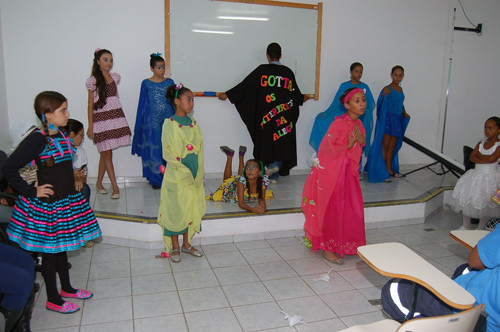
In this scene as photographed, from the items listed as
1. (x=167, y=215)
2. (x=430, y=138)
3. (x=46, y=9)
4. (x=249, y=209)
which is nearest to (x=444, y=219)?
(x=430, y=138)

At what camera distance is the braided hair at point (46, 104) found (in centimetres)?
226

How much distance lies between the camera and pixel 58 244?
233 cm

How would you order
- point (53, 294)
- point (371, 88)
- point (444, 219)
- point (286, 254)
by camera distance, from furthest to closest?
1. point (371, 88)
2. point (444, 219)
3. point (286, 254)
4. point (53, 294)

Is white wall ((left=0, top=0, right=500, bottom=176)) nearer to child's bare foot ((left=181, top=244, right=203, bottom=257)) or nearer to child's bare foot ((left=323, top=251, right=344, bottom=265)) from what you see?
child's bare foot ((left=181, top=244, right=203, bottom=257))

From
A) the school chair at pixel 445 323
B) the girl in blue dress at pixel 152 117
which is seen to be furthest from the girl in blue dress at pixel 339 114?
the school chair at pixel 445 323

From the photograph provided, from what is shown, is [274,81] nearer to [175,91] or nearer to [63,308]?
[175,91]

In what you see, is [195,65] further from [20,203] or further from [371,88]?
[20,203]

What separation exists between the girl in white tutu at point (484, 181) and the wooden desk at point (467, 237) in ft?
6.19

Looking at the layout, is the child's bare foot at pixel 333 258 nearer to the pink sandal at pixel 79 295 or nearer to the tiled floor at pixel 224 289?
the tiled floor at pixel 224 289

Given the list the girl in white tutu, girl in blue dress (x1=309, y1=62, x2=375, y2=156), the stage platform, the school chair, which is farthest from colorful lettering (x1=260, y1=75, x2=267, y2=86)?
the school chair

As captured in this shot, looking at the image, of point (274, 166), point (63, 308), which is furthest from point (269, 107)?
point (63, 308)

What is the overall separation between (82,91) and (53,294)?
108 inches

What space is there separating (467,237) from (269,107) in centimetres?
287

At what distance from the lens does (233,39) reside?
5.00 m
